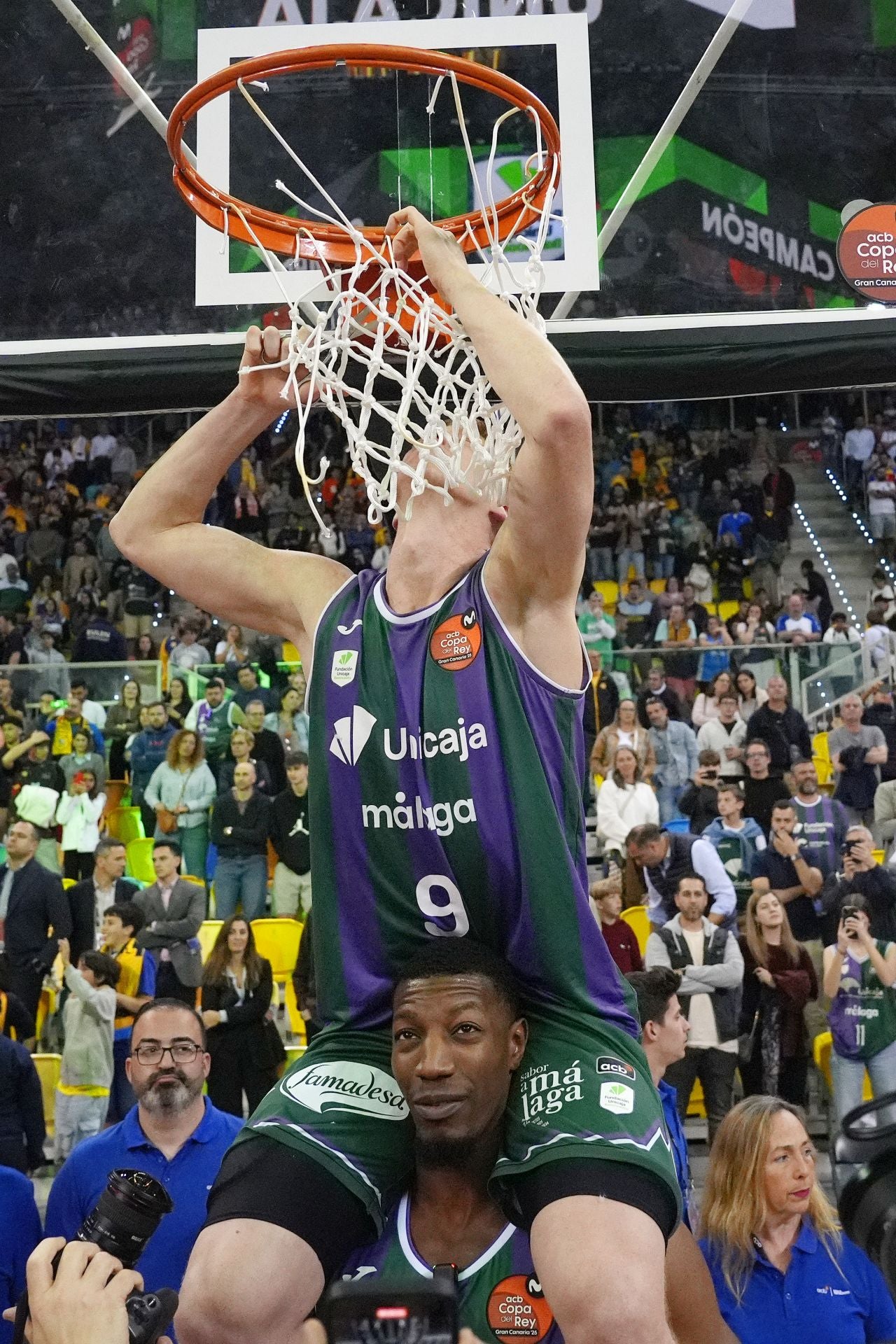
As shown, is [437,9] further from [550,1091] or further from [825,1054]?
[825,1054]

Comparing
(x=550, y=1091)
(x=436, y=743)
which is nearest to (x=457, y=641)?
(x=436, y=743)

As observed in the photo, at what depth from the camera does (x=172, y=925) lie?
924cm

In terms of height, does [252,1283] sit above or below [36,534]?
below

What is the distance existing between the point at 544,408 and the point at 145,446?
1598cm

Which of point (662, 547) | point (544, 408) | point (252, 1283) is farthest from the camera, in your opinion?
point (662, 547)

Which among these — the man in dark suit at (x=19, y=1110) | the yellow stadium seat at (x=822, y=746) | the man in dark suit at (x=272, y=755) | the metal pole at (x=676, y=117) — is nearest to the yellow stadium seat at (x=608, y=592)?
A: the yellow stadium seat at (x=822, y=746)

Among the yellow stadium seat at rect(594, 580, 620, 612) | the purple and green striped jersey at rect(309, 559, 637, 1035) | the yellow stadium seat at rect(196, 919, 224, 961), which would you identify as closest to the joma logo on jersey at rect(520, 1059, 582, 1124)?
the purple and green striped jersey at rect(309, 559, 637, 1035)

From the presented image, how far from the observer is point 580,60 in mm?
5699

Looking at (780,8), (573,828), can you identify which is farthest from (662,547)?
(573,828)

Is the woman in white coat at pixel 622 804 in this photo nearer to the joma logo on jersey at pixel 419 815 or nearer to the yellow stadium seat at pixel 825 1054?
the yellow stadium seat at pixel 825 1054

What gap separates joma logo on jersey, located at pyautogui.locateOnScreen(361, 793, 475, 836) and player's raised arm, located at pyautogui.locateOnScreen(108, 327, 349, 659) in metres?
0.56

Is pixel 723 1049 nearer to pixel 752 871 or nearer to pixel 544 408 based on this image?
pixel 752 871

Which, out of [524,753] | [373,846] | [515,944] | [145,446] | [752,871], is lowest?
[752,871]

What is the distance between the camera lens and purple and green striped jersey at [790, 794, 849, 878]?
9812mm
